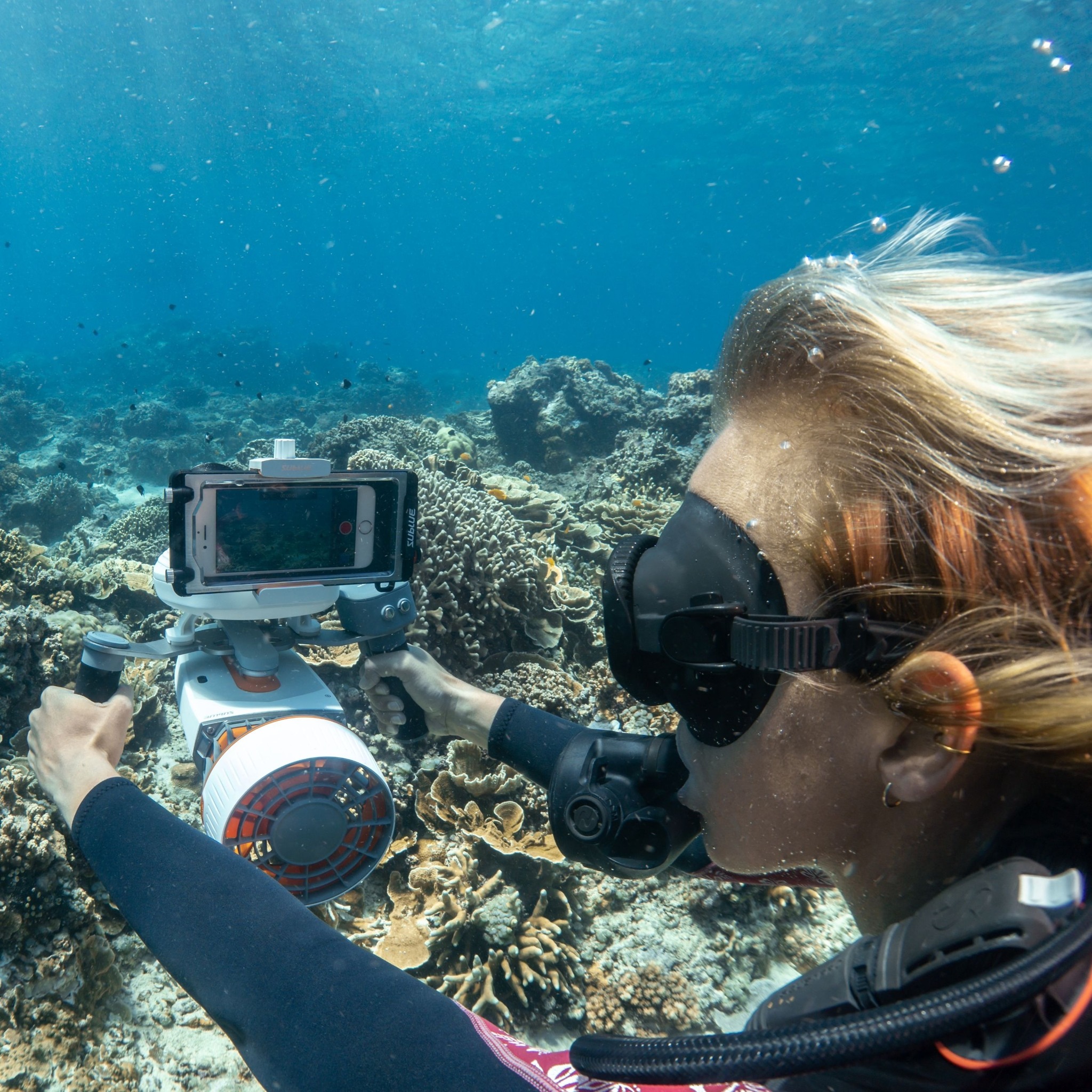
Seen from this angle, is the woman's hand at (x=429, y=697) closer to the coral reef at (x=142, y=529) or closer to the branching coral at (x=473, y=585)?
the branching coral at (x=473, y=585)

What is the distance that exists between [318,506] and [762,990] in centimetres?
305

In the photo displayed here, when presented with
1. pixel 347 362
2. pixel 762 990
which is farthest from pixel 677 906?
pixel 347 362

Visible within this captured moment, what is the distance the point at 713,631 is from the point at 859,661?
25 centimetres

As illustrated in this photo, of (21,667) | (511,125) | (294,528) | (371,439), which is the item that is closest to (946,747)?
(294,528)

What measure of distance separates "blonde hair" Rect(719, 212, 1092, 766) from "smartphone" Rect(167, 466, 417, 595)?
4.23 feet

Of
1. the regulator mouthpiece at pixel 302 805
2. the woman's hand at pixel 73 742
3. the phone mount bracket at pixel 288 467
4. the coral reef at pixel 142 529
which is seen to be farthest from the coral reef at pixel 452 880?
the phone mount bracket at pixel 288 467

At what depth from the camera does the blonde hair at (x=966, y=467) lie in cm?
76

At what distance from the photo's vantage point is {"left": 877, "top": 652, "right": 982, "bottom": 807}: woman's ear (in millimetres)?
808

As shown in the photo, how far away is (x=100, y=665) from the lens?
1.97 meters

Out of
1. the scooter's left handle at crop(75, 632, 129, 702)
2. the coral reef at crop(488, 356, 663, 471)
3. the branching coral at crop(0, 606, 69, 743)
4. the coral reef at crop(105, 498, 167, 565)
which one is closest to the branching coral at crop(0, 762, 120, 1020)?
the scooter's left handle at crop(75, 632, 129, 702)

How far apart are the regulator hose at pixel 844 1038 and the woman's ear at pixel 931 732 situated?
9.3 inches

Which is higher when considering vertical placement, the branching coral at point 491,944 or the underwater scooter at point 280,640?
the underwater scooter at point 280,640

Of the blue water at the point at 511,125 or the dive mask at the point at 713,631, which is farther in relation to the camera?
the blue water at the point at 511,125

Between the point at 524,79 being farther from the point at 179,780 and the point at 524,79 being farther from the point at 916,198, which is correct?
the point at 179,780
